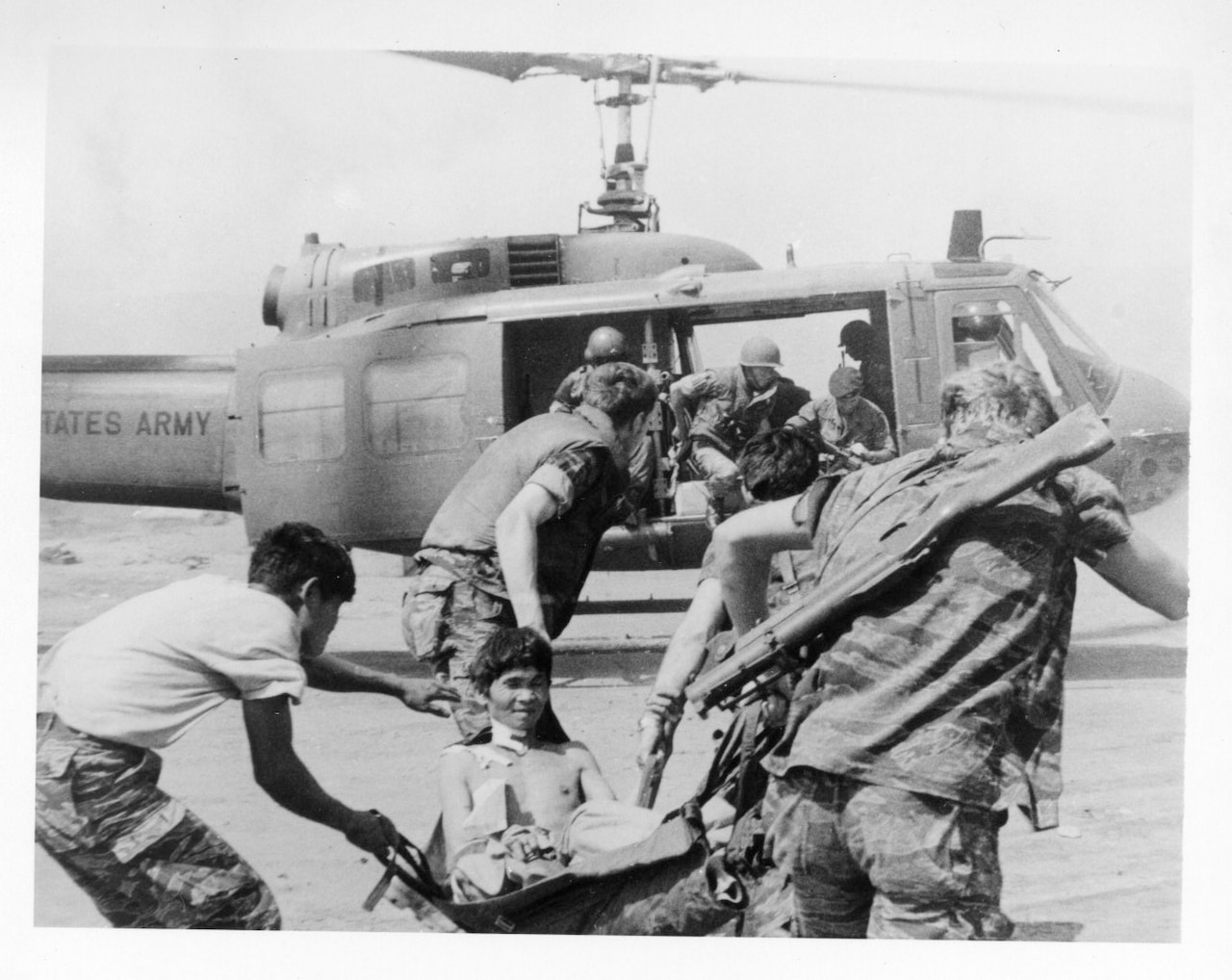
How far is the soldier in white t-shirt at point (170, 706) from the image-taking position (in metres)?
3.50

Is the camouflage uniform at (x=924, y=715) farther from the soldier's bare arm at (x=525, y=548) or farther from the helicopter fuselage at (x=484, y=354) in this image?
the helicopter fuselage at (x=484, y=354)

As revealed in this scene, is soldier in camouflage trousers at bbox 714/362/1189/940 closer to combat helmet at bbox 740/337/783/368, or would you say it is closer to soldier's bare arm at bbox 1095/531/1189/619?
soldier's bare arm at bbox 1095/531/1189/619

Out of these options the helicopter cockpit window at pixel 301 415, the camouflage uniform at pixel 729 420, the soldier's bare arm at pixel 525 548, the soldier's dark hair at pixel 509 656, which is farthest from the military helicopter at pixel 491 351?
the soldier's dark hair at pixel 509 656

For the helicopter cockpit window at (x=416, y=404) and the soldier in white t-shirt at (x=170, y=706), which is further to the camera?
the helicopter cockpit window at (x=416, y=404)

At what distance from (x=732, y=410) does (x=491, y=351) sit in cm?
102

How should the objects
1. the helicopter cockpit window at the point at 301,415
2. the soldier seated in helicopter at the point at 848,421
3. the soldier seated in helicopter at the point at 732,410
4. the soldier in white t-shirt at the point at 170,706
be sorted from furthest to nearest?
the helicopter cockpit window at the point at 301,415, the soldier seated in helicopter at the point at 732,410, the soldier seated in helicopter at the point at 848,421, the soldier in white t-shirt at the point at 170,706

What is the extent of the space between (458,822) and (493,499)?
1.00m

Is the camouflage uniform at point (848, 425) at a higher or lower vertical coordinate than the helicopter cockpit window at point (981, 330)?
lower

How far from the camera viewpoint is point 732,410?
5496 millimetres

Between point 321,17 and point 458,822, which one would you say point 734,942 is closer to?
point 458,822

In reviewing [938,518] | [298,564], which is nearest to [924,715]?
[938,518]

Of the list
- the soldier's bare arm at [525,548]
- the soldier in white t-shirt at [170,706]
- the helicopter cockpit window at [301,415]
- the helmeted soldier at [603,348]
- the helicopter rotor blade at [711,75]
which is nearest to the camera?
the soldier in white t-shirt at [170,706]

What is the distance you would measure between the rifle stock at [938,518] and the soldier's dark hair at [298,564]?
1.20 meters

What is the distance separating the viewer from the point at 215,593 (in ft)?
11.6
